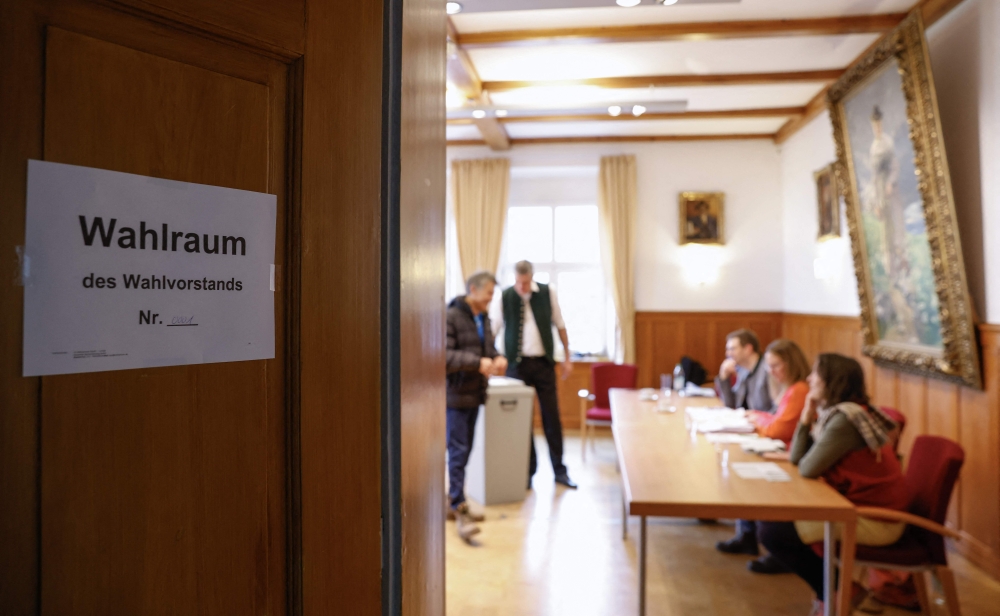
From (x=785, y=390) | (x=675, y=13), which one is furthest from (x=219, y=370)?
(x=675, y=13)

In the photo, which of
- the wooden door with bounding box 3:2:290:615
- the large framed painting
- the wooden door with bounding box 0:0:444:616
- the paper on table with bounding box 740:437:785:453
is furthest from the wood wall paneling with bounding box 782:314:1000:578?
the wooden door with bounding box 3:2:290:615

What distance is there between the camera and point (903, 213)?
404 centimetres

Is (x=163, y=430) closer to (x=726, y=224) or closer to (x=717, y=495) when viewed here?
(x=717, y=495)

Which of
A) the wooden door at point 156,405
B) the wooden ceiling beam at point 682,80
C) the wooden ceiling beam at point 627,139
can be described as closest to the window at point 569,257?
the wooden ceiling beam at point 627,139

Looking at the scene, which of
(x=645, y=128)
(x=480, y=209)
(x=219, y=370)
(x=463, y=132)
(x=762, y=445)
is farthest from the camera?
(x=480, y=209)

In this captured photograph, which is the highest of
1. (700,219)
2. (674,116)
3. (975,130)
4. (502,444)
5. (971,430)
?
(674,116)

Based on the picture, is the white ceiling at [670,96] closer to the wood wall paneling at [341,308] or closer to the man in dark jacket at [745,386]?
the man in dark jacket at [745,386]

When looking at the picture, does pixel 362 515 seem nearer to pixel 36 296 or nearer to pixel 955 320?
pixel 36 296

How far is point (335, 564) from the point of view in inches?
30.9

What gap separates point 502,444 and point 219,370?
415 centimetres

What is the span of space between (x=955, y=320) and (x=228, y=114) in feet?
13.6

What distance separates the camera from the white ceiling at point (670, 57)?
484 cm

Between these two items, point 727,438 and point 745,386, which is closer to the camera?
point 727,438

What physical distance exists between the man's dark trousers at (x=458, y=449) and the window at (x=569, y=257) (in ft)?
13.0
